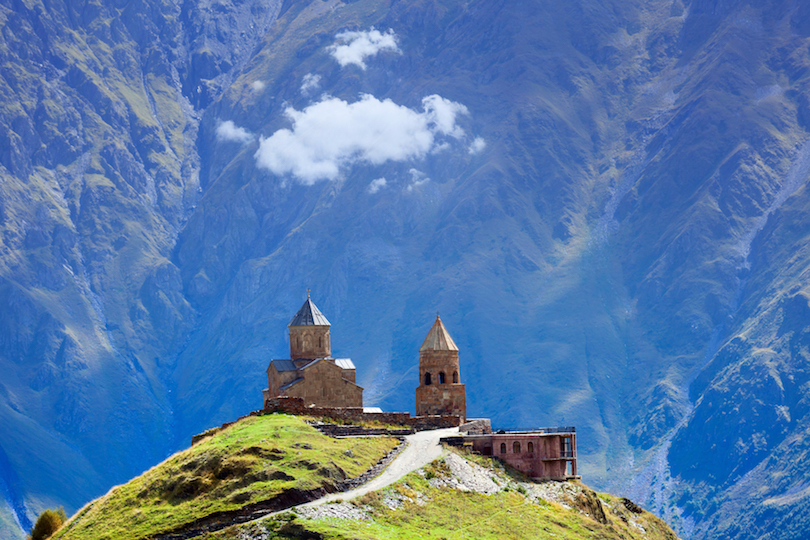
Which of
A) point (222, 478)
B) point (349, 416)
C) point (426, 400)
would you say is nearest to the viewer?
point (222, 478)

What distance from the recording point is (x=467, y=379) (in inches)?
7820

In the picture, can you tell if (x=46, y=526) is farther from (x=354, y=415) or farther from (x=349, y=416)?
(x=354, y=415)

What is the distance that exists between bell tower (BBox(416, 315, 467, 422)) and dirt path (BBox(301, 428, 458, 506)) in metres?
7.68

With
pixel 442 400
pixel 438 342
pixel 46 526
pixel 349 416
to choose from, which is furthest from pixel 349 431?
pixel 46 526

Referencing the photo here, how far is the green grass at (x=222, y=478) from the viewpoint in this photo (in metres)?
55.8

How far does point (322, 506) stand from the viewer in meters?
54.9

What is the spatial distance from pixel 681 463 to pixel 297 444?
5049 inches

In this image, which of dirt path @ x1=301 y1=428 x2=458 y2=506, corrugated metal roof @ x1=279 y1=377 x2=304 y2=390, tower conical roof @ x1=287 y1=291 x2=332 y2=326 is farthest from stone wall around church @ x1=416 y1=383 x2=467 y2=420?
tower conical roof @ x1=287 y1=291 x2=332 y2=326

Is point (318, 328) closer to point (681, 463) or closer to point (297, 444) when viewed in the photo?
point (297, 444)

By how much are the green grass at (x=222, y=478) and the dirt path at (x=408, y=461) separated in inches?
41.0

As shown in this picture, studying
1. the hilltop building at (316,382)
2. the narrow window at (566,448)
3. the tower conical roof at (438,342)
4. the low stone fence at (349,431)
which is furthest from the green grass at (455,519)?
the hilltop building at (316,382)

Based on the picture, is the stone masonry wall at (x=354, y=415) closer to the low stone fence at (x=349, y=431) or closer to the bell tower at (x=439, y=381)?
the low stone fence at (x=349, y=431)

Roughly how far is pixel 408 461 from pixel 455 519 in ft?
25.4

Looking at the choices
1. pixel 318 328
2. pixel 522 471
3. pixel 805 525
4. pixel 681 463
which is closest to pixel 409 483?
pixel 522 471
